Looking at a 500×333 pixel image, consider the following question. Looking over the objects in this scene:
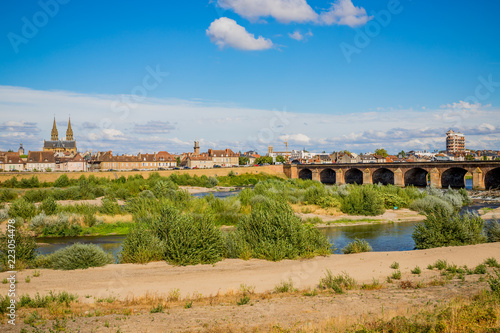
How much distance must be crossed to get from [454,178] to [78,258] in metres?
78.1

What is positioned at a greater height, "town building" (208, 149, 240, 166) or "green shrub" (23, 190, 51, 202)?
"town building" (208, 149, 240, 166)

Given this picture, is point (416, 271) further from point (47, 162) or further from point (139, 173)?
point (47, 162)

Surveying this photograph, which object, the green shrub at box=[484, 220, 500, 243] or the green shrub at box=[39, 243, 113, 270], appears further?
the green shrub at box=[484, 220, 500, 243]

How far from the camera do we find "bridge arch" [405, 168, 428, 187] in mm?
82938

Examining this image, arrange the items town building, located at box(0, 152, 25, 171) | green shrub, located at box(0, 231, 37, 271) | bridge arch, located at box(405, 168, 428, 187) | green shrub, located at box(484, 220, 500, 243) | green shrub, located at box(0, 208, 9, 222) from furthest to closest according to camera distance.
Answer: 1. town building, located at box(0, 152, 25, 171)
2. bridge arch, located at box(405, 168, 428, 187)
3. green shrub, located at box(0, 208, 9, 222)
4. green shrub, located at box(484, 220, 500, 243)
5. green shrub, located at box(0, 231, 37, 271)

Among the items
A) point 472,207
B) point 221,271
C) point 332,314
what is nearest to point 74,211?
point 221,271

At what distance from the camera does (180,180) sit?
83.4 meters

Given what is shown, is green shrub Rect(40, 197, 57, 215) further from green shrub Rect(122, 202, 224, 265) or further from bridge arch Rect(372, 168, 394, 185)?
bridge arch Rect(372, 168, 394, 185)

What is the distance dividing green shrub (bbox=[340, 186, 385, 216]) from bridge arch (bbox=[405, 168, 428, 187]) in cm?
4476

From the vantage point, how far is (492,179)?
70625mm

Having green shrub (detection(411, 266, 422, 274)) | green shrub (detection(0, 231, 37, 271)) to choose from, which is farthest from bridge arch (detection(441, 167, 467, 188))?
green shrub (detection(0, 231, 37, 271))

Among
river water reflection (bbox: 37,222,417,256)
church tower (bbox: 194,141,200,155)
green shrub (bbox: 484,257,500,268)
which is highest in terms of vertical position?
church tower (bbox: 194,141,200,155)

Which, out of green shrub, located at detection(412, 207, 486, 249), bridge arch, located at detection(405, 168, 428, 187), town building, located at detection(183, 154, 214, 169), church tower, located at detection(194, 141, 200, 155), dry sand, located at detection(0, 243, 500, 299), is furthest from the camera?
church tower, located at detection(194, 141, 200, 155)

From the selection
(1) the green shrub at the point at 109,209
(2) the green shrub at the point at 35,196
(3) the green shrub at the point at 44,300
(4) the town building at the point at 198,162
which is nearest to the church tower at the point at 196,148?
(4) the town building at the point at 198,162
